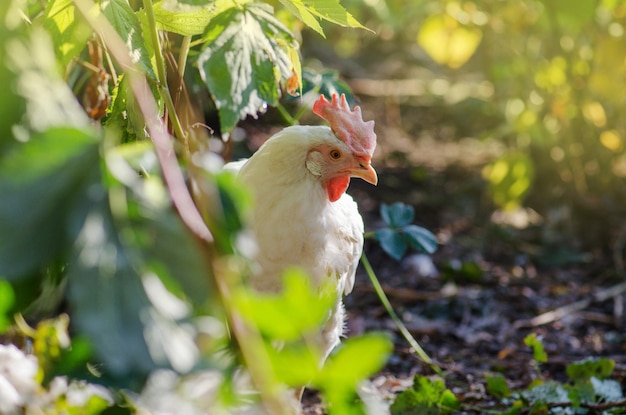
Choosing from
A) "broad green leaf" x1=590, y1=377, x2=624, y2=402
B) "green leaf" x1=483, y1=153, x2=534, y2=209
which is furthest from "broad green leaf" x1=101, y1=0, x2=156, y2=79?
"green leaf" x1=483, y1=153, x2=534, y2=209

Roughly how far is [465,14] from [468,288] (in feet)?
5.13

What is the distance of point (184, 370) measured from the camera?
60cm

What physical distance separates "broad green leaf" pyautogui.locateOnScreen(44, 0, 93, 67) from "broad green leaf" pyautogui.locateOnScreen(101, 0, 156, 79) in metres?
0.05

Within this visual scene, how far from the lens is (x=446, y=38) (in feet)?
13.9

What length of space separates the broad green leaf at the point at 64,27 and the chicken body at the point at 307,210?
689 millimetres

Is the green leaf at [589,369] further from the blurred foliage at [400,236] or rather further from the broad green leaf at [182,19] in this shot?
the broad green leaf at [182,19]

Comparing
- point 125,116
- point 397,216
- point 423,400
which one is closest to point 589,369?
point 423,400

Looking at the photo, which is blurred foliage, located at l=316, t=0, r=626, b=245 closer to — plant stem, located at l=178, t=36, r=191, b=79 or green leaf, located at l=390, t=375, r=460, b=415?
green leaf, located at l=390, t=375, r=460, b=415

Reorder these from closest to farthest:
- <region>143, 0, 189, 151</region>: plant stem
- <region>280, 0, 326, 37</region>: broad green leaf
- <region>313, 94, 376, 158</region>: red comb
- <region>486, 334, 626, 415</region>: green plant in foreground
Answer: <region>143, 0, 189, 151</region>: plant stem < <region>280, 0, 326, 37</region>: broad green leaf < <region>313, 94, 376, 158</region>: red comb < <region>486, 334, 626, 415</region>: green plant in foreground

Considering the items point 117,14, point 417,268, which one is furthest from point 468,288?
point 117,14

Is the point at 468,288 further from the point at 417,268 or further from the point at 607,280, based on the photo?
the point at 607,280

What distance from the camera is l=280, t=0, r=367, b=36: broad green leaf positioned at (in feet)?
4.36

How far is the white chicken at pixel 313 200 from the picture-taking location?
73.0 inches

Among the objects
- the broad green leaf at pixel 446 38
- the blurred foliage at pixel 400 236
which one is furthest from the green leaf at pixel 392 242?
the broad green leaf at pixel 446 38
